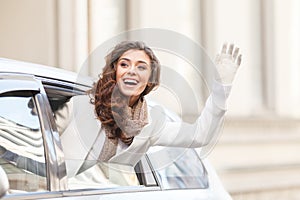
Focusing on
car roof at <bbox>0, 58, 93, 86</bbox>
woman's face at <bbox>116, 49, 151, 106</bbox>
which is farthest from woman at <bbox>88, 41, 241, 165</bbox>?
car roof at <bbox>0, 58, 93, 86</bbox>

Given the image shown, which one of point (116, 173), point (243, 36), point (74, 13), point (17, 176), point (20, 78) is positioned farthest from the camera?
point (243, 36)

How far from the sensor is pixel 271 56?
345 inches

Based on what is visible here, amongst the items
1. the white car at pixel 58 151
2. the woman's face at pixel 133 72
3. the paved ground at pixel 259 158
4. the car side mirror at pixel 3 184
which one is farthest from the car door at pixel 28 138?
the paved ground at pixel 259 158

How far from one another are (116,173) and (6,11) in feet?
13.6

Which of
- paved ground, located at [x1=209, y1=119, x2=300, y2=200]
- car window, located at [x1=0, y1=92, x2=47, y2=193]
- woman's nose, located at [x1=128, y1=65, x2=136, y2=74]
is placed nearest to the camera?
car window, located at [x1=0, y1=92, x2=47, y2=193]

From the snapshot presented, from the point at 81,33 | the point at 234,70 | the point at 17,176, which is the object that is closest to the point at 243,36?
the point at 81,33

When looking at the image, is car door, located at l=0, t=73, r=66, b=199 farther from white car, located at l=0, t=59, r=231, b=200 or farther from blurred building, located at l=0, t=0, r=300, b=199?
blurred building, located at l=0, t=0, r=300, b=199

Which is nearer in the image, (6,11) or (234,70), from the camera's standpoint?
(234,70)

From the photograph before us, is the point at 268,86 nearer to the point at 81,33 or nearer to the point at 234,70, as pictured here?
the point at 81,33

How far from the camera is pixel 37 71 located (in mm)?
3178

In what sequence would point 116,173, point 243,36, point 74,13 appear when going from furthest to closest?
point 243,36
point 74,13
point 116,173

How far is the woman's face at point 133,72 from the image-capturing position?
2.99 metres

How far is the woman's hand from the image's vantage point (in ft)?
10.3

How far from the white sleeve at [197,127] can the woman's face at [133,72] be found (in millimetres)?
221
